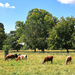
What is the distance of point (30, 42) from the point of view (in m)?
41.6

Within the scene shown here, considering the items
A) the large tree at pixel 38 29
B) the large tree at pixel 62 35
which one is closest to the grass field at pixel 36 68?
the large tree at pixel 62 35

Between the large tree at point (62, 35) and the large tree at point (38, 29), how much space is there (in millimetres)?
3220

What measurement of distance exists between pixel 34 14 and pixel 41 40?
11.6 meters

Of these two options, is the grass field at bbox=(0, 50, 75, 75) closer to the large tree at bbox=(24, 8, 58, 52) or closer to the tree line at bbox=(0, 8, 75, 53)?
the tree line at bbox=(0, 8, 75, 53)

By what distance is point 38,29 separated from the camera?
4181 cm

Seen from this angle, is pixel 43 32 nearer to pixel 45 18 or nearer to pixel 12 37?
pixel 45 18

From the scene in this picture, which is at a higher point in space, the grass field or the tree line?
the tree line

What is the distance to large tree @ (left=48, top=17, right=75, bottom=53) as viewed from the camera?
130 ft

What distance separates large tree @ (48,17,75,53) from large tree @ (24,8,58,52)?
3.22 m

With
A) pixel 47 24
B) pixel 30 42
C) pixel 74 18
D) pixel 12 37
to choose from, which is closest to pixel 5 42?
pixel 12 37

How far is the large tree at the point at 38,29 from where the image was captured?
136ft

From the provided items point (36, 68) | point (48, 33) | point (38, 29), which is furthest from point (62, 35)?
point (36, 68)

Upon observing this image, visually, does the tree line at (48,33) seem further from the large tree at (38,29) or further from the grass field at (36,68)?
the grass field at (36,68)

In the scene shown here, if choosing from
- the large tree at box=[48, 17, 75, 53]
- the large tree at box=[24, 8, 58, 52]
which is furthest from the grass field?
the large tree at box=[24, 8, 58, 52]
